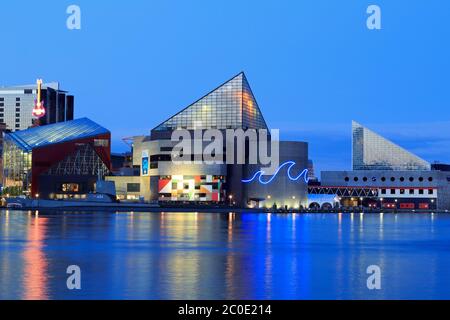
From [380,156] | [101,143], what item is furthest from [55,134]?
[380,156]

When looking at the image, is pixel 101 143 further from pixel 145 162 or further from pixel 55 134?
pixel 145 162

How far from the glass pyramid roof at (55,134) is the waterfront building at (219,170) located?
11.4 meters

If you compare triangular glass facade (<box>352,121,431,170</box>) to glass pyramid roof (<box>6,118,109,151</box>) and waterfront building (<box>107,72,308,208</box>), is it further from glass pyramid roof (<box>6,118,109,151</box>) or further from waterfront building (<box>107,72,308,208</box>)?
glass pyramid roof (<box>6,118,109,151</box>)

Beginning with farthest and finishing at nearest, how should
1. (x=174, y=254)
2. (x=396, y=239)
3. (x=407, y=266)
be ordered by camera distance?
1. (x=396, y=239)
2. (x=174, y=254)
3. (x=407, y=266)

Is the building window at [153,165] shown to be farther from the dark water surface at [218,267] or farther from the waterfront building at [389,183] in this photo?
the dark water surface at [218,267]

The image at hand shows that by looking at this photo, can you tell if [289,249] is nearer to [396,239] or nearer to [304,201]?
[396,239]

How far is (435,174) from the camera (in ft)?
572

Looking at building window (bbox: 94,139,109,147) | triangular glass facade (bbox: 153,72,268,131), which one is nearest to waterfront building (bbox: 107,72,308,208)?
triangular glass facade (bbox: 153,72,268,131)

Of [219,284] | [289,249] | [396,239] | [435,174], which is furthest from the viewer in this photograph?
[435,174]

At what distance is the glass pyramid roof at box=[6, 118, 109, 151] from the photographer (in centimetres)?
16012

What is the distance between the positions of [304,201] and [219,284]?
429 ft

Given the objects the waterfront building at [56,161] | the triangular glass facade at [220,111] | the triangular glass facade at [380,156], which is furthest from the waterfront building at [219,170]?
the triangular glass facade at [380,156]

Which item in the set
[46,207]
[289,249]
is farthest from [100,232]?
[46,207]

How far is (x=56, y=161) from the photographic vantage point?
159m
